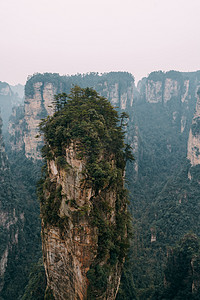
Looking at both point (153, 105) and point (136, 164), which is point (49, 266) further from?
point (153, 105)

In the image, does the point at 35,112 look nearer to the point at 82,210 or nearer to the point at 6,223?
the point at 6,223

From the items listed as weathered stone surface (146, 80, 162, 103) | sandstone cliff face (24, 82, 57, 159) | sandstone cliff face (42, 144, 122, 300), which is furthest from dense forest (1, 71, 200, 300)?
sandstone cliff face (24, 82, 57, 159)

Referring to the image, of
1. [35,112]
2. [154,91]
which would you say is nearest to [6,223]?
[35,112]

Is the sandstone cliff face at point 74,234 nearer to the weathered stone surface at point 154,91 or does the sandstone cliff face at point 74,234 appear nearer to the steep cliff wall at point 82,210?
the steep cliff wall at point 82,210

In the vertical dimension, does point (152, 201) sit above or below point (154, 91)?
below

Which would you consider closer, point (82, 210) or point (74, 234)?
point (82, 210)

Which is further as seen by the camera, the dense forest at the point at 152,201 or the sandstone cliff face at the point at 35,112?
the sandstone cliff face at the point at 35,112

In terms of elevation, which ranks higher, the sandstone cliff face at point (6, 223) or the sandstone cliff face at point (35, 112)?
the sandstone cliff face at point (35, 112)

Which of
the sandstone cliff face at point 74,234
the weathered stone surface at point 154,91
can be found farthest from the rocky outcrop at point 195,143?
the weathered stone surface at point 154,91

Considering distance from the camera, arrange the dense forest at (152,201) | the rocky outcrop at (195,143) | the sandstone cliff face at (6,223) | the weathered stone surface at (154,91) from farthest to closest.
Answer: the weathered stone surface at (154,91)
the rocky outcrop at (195,143)
the sandstone cliff face at (6,223)
the dense forest at (152,201)
